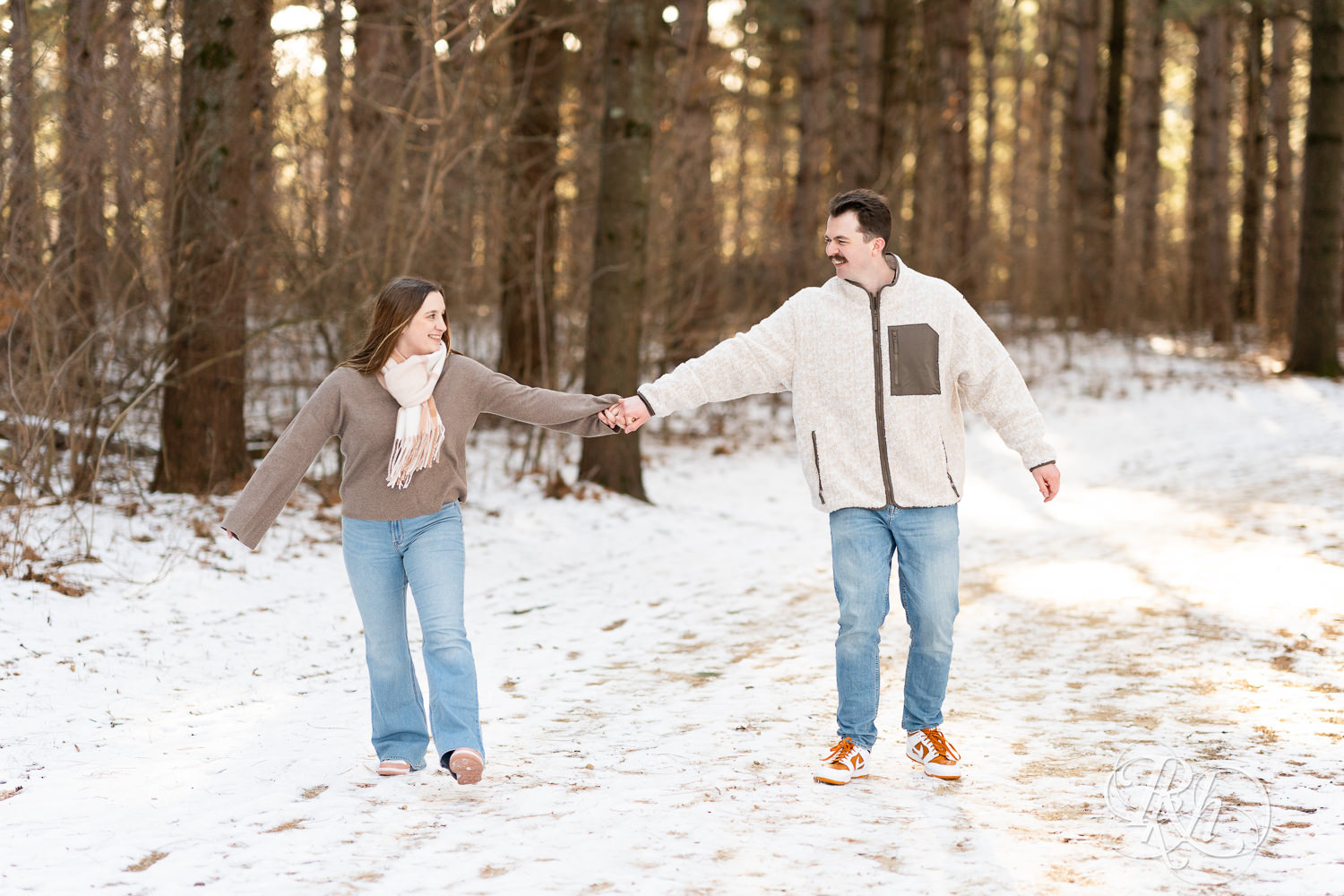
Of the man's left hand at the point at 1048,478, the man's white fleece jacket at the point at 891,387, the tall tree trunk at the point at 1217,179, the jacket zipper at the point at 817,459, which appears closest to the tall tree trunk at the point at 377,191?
the man's white fleece jacket at the point at 891,387

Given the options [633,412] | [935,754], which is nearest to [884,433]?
[633,412]

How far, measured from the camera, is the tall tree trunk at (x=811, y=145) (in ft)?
55.9

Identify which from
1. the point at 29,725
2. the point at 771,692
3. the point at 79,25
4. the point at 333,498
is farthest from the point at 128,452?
the point at 771,692

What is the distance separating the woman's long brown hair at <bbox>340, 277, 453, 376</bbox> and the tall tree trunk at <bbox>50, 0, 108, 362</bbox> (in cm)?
476

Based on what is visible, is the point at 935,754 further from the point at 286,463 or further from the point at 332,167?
the point at 332,167

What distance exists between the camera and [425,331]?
430cm

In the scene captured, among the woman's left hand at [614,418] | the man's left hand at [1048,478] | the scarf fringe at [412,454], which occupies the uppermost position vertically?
the woman's left hand at [614,418]

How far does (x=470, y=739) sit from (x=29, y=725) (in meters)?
2.08

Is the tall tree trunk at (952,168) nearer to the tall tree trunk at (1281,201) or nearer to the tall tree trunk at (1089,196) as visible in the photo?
the tall tree trunk at (1089,196)

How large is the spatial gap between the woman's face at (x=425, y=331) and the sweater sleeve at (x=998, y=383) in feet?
6.13

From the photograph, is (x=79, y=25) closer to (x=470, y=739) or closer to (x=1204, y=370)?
(x=470, y=739)

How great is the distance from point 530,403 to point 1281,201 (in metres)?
24.6

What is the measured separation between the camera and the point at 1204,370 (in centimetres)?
1980

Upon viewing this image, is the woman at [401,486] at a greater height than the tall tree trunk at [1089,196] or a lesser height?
lesser
